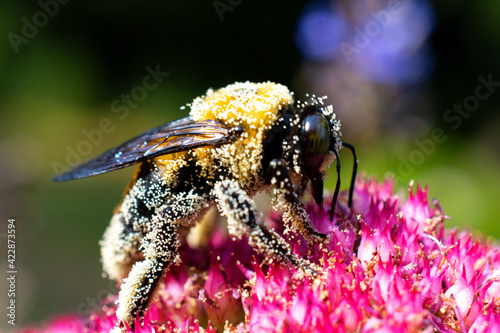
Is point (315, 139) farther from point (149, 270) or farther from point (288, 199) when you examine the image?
point (149, 270)

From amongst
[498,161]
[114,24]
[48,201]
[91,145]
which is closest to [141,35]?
[114,24]

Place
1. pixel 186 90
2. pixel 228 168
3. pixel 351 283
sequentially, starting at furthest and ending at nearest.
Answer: pixel 186 90 < pixel 228 168 < pixel 351 283

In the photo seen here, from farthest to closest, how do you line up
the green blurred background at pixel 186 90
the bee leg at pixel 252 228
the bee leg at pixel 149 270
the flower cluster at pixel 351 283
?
1. the green blurred background at pixel 186 90
2. the bee leg at pixel 149 270
3. the bee leg at pixel 252 228
4. the flower cluster at pixel 351 283

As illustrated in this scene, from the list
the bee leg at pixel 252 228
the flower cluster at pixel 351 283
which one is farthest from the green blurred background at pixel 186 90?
the bee leg at pixel 252 228

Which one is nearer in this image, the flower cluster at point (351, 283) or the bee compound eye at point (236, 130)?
the flower cluster at point (351, 283)

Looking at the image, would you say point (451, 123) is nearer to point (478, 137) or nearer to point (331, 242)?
point (478, 137)

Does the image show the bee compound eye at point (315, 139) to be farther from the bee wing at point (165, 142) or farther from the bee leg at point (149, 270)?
the bee leg at point (149, 270)

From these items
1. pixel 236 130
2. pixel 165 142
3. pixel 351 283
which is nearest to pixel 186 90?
pixel 165 142

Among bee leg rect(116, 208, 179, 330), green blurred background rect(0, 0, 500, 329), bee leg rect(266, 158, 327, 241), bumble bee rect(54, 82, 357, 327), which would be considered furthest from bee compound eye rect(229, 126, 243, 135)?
green blurred background rect(0, 0, 500, 329)
